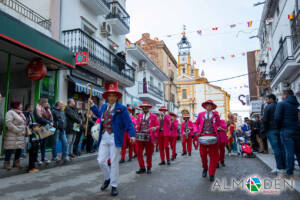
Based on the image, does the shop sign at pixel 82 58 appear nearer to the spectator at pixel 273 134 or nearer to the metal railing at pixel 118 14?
the metal railing at pixel 118 14

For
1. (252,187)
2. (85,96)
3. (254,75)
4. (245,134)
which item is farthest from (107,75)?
(254,75)

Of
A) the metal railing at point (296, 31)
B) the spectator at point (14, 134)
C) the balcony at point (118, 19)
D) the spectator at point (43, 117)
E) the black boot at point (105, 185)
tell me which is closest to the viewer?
the black boot at point (105, 185)

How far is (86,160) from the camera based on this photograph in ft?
30.1

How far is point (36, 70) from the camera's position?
31.4ft

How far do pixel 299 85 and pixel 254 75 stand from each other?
25.9 meters

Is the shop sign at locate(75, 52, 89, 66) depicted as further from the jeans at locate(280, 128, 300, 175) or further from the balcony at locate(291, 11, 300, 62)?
the balcony at locate(291, 11, 300, 62)

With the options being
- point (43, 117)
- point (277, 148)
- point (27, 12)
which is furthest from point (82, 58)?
point (277, 148)

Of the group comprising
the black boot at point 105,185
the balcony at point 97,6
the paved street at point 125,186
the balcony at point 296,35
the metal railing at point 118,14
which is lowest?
the paved street at point 125,186

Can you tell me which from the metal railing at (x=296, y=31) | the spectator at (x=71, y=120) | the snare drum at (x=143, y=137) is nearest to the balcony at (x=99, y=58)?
the spectator at (x=71, y=120)

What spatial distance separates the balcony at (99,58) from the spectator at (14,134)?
6.30m

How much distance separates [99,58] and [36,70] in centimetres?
524

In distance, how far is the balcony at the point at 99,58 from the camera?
40.1 ft

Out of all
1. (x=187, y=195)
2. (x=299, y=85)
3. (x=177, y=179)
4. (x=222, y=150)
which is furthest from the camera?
(x=299, y=85)

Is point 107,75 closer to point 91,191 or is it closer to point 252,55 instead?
point 91,191
